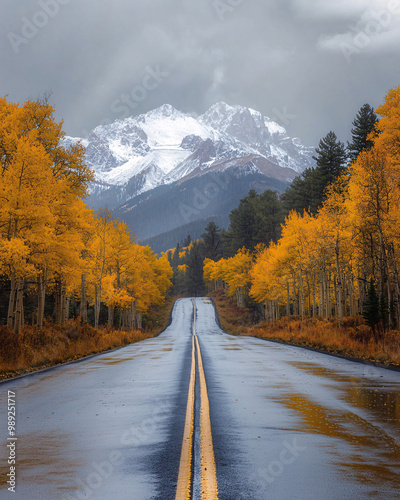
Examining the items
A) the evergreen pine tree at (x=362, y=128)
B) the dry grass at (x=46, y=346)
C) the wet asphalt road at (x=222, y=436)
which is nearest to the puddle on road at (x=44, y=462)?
the wet asphalt road at (x=222, y=436)

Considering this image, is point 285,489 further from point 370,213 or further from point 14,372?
point 370,213

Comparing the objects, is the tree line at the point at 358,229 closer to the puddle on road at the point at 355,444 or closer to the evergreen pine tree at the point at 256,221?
the puddle on road at the point at 355,444

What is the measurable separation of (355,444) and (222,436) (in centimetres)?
176

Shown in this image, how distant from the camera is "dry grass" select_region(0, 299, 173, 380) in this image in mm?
15398

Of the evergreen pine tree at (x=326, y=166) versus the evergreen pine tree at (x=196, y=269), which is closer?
the evergreen pine tree at (x=326, y=166)

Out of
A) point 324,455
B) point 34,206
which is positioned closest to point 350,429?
point 324,455

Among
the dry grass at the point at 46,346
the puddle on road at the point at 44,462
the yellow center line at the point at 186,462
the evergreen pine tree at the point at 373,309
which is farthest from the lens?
the evergreen pine tree at the point at 373,309

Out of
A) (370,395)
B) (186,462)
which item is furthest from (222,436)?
(370,395)

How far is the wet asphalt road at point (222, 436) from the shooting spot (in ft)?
15.3

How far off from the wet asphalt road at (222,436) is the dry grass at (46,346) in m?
2.55

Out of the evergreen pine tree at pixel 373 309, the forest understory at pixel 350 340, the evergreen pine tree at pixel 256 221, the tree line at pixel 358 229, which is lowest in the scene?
the forest understory at pixel 350 340

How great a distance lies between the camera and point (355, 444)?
6.29 metres

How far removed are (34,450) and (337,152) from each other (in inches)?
2032

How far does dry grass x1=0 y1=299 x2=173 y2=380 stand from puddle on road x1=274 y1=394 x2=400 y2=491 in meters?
9.62
